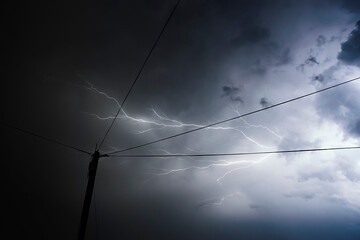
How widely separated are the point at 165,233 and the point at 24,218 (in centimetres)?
6621

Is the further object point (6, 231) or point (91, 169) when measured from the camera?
point (6, 231)

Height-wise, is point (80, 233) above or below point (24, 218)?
below

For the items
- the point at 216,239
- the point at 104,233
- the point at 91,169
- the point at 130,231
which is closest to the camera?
the point at 91,169

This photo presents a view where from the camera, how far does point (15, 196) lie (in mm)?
45031

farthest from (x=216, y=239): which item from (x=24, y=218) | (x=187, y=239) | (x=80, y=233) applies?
(x=80, y=233)

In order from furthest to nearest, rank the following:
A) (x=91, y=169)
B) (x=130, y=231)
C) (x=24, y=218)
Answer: (x=130, y=231), (x=24, y=218), (x=91, y=169)

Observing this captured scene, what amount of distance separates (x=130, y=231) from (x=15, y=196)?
46761 millimetres

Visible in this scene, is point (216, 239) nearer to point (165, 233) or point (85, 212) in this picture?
point (165, 233)

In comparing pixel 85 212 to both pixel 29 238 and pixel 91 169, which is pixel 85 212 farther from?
pixel 29 238

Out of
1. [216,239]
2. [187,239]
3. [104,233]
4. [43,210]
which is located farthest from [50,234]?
[216,239]

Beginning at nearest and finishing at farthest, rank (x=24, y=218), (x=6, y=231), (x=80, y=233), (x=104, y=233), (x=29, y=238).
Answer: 1. (x=80, y=233)
2. (x=6, y=231)
3. (x=29, y=238)
4. (x=24, y=218)
5. (x=104, y=233)

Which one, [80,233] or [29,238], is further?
[29,238]

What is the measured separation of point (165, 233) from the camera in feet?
291

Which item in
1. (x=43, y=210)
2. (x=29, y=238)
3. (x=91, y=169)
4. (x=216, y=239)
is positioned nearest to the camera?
(x=91, y=169)
